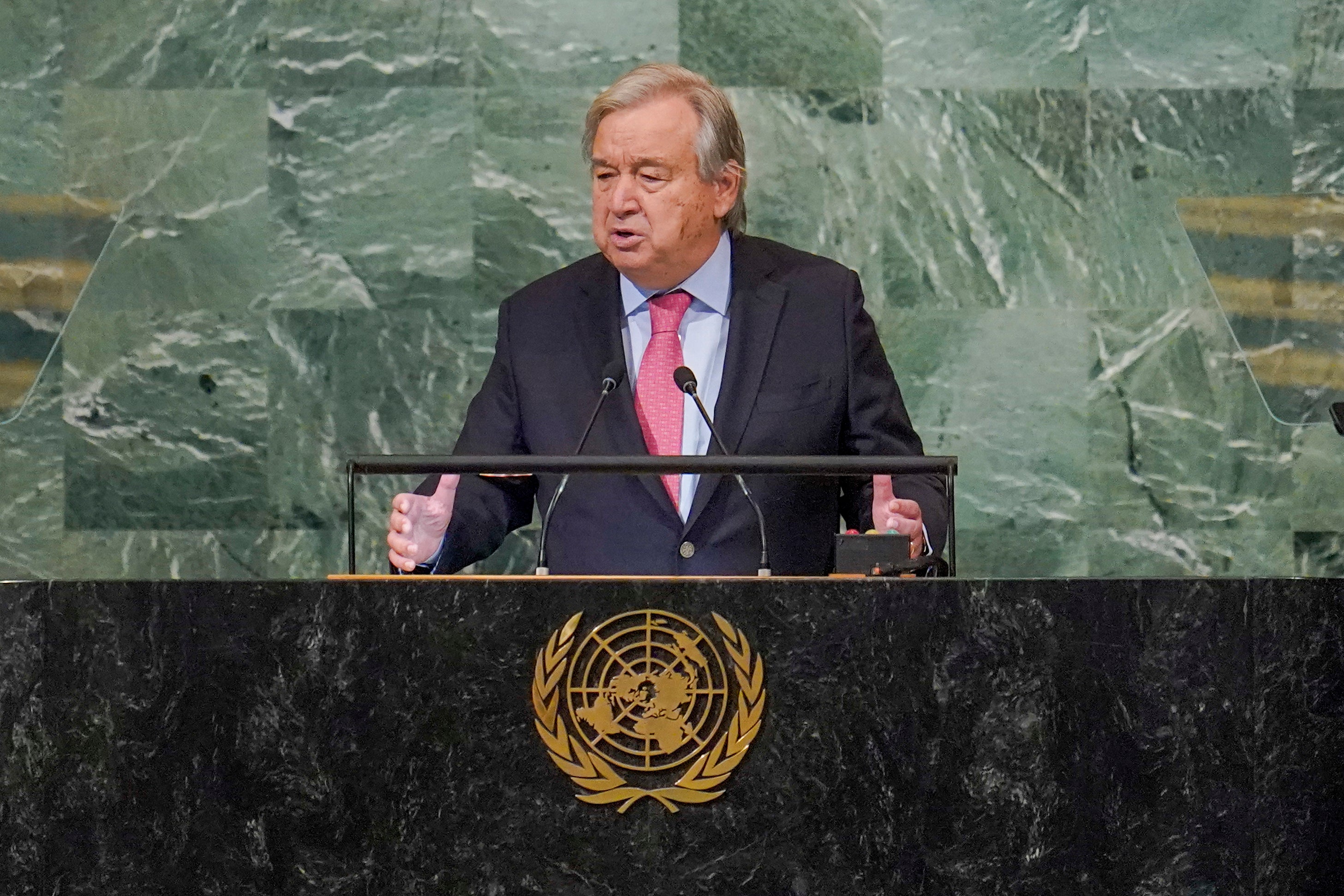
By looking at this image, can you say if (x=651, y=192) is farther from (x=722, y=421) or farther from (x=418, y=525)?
(x=418, y=525)

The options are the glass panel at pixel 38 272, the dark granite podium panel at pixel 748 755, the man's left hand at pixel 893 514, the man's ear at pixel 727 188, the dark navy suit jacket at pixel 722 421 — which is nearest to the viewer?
the dark granite podium panel at pixel 748 755

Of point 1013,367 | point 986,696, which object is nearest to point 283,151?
point 1013,367

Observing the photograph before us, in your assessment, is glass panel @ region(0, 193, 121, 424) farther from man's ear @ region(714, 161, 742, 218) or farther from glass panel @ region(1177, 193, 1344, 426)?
glass panel @ region(1177, 193, 1344, 426)

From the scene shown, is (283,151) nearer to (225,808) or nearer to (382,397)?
(382,397)

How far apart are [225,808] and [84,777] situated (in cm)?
19

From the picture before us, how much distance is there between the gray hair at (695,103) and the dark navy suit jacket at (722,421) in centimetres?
21

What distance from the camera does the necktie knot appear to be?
346 cm

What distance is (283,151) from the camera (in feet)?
15.5

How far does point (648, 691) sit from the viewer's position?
7.35ft

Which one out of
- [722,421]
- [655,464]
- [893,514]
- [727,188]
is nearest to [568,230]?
[727,188]

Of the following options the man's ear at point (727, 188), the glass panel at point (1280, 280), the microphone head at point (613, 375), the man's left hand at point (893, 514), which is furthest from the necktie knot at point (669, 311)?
the glass panel at point (1280, 280)

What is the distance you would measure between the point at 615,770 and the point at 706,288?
146 cm

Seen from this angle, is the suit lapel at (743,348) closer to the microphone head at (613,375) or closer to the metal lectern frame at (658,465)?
the microphone head at (613,375)

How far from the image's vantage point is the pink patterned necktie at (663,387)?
330 cm
